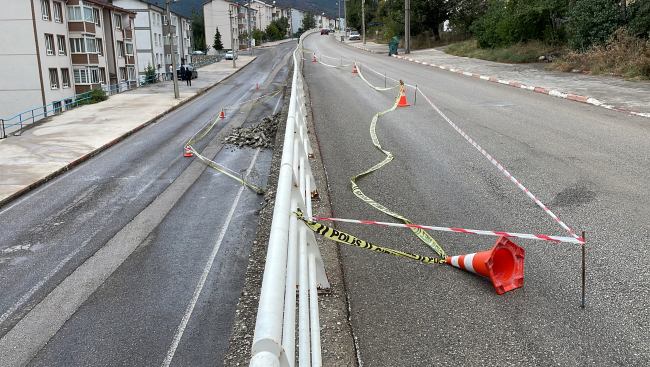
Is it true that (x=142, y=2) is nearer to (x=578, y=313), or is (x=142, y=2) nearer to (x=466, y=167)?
(x=466, y=167)

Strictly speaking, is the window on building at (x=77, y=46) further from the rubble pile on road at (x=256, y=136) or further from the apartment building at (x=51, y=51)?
the rubble pile on road at (x=256, y=136)

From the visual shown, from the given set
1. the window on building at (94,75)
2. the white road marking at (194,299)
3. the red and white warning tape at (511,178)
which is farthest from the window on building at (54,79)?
the red and white warning tape at (511,178)

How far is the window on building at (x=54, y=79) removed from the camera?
50.1 meters

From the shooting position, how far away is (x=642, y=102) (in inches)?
627

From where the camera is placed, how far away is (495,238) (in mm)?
6086

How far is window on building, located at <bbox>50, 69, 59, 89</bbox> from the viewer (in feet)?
164

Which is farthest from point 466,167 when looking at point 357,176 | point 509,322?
point 509,322

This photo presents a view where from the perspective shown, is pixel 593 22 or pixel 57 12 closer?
pixel 593 22

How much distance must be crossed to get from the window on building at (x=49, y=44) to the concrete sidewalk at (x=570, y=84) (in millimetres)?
35527

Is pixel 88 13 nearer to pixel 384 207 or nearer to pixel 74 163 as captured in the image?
pixel 74 163

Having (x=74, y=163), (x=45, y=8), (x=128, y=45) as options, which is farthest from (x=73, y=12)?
(x=74, y=163)

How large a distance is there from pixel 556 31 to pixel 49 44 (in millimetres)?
42099

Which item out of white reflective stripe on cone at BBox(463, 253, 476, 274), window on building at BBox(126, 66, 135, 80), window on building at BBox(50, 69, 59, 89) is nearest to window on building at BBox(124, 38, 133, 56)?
window on building at BBox(126, 66, 135, 80)

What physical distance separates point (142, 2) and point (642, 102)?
71267 millimetres
